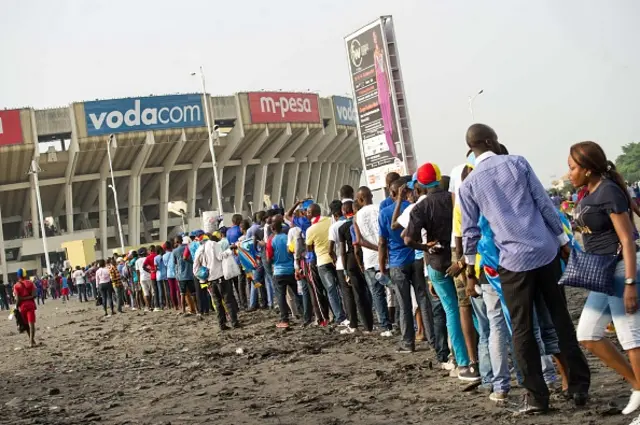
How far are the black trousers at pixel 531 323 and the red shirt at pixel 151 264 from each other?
18.2 m

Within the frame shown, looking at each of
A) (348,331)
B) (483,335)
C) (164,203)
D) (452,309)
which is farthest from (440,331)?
(164,203)

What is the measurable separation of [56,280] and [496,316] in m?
46.0

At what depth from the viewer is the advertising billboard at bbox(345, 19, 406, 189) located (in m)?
26.6

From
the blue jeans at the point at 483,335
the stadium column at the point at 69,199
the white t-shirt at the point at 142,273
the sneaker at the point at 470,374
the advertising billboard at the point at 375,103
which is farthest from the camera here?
the stadium column at the point at 69,199

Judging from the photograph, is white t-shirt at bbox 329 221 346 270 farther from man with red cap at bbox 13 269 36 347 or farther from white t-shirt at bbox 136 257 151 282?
white t-shirt at bbox 136 257 151 282

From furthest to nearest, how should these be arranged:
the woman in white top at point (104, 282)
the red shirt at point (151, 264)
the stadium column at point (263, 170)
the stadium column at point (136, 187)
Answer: the stadium column at point (263, 170) < the stadium column at point (136, 187) < the woman in white top at point (104, 282) < the red shirt at point (151, 264)

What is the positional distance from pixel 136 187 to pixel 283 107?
1120 centimetres

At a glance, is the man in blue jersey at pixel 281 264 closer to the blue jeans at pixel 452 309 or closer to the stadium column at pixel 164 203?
the blue jeans at pixel 452 309

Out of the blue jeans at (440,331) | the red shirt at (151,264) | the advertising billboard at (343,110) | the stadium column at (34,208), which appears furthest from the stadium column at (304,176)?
the blue jeans at (440,331)

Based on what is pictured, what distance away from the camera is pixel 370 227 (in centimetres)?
1016

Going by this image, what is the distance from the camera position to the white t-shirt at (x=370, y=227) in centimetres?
1012

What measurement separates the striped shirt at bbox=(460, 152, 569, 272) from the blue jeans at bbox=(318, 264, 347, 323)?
6.76m

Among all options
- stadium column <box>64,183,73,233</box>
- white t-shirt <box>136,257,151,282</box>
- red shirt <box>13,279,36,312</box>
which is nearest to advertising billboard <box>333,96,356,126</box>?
stadium column <box>64,183,73,233</box>

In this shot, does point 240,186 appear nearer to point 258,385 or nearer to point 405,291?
point 405,291
